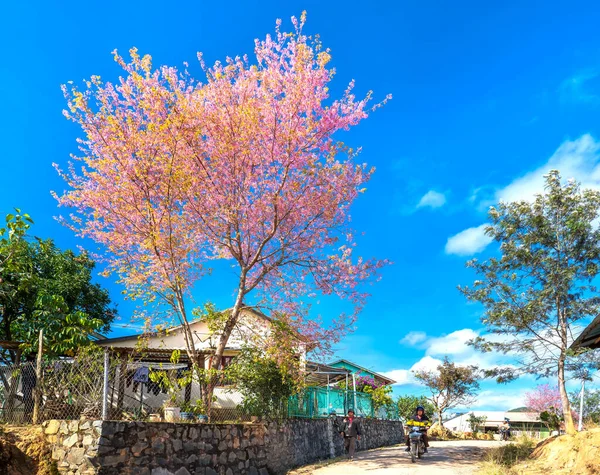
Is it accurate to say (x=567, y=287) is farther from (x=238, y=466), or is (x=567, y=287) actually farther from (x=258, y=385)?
(x=238, y=466)

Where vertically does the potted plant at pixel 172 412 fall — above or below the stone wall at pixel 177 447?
above

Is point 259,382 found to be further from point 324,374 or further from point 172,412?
point 324,374

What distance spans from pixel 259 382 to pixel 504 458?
7.69m

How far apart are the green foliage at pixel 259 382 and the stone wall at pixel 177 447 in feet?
1.76

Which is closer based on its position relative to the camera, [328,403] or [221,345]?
[221,345]

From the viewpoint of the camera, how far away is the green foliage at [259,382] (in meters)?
14.6

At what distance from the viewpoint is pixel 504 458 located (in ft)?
49.3

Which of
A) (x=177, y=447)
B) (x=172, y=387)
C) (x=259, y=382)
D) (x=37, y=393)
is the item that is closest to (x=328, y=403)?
(x=259, y=382)

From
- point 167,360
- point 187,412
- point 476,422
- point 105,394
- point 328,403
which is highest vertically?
point 167,360

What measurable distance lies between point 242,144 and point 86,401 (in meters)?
8.29

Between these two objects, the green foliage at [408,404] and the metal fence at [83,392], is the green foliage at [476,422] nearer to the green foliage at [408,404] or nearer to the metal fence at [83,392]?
the green foliage at [408,404]

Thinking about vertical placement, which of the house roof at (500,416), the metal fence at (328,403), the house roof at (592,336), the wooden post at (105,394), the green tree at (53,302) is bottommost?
the house roof at (500,416)

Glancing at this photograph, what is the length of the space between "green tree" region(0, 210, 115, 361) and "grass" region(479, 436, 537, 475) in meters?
11.3

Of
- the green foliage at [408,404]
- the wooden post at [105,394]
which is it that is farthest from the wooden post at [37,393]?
the green foliage at [408,404]
